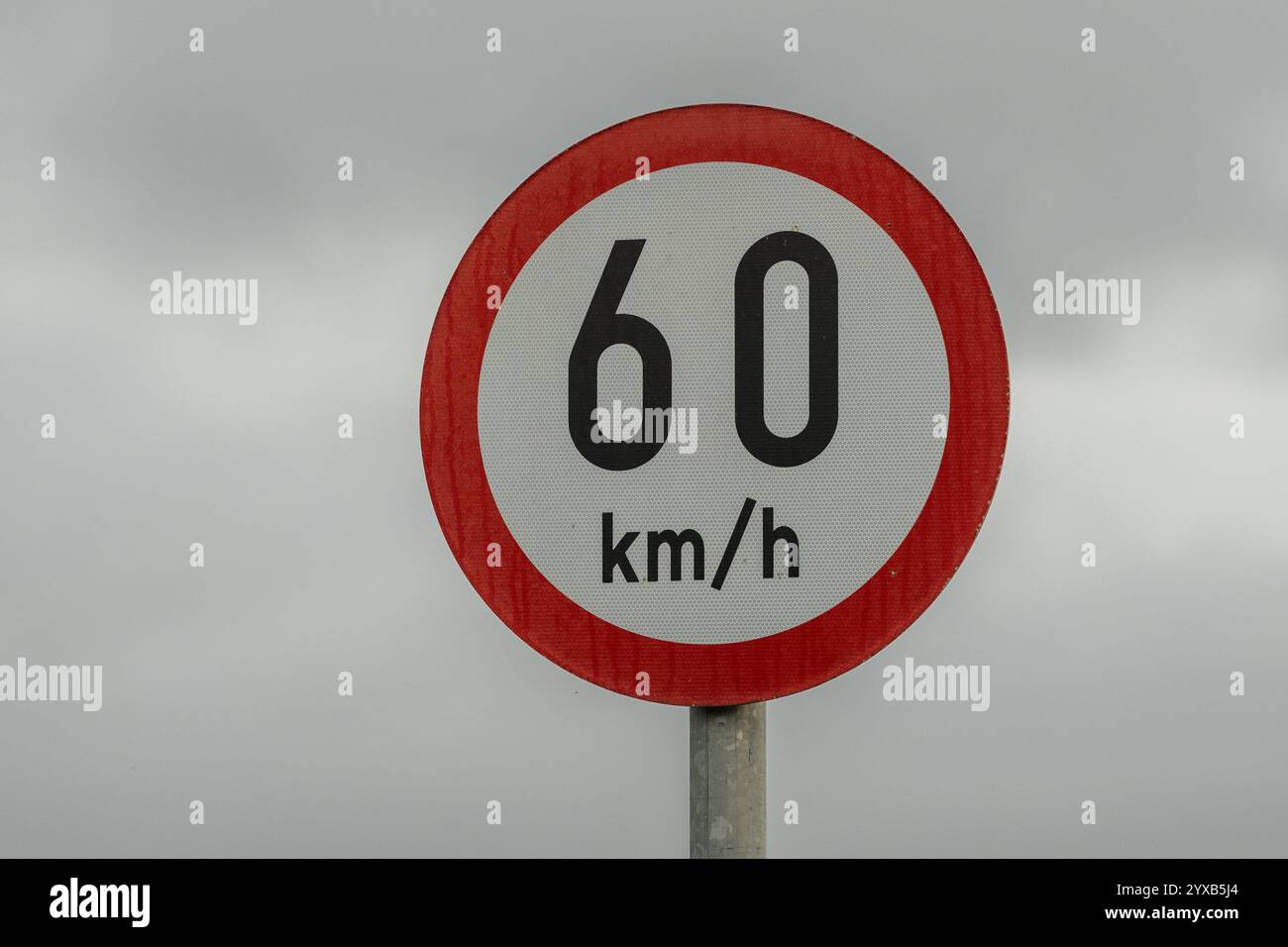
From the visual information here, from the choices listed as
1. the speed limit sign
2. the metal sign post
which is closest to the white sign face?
the speed limit sign

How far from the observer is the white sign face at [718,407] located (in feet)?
5.11

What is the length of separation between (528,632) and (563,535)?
0.41 feet

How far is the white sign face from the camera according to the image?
1559 millimetres

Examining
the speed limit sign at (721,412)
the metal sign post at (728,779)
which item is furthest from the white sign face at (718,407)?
the metal sign post at (728,779)

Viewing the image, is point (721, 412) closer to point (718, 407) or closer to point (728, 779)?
point (718, 407)

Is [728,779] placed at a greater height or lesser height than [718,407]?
lesser

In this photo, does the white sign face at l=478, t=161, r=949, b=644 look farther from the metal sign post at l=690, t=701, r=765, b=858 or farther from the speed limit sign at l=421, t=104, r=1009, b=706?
the metal sign post at l=690, t=701, r=765, b=858

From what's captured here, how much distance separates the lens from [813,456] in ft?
5.12

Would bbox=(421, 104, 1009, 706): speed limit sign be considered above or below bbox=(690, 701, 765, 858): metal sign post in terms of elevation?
above

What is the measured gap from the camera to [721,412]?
156cm

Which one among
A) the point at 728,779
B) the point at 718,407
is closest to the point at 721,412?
the point at 718,407

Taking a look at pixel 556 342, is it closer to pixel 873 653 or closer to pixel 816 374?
pixel 816 374

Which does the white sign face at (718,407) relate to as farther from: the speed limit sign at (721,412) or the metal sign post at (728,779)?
the metal sign post at (728,779)

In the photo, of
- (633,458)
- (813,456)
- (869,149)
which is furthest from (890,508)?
(869,149)
